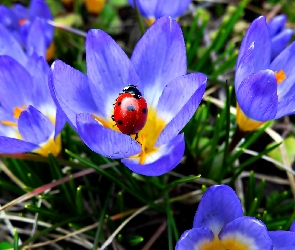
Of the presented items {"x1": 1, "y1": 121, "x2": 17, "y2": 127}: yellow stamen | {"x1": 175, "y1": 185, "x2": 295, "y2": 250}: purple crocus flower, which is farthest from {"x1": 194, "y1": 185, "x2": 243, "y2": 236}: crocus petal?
{"x1": 1, "y1": 121, "x2": 17, "y2": 127}: yellow stamen

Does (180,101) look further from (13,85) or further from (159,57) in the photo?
(13,85)

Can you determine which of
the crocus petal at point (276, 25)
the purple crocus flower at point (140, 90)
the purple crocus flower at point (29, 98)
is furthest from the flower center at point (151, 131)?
the crocus petal at point (276, 25)

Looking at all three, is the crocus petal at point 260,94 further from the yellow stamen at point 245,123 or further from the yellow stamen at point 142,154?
the yellow stamen at point 142,154

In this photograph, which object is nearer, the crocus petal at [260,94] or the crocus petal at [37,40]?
the crocus petal at [260,94]

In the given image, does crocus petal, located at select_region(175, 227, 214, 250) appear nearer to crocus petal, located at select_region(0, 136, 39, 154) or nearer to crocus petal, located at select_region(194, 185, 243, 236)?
crocus petal, located at select_region(194, 185, 243, 236)

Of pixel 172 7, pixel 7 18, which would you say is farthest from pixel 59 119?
pixel 7 18

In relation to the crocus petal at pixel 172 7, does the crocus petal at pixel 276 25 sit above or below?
above

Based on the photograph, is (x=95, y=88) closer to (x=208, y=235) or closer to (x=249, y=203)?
(x=208, y=235)
